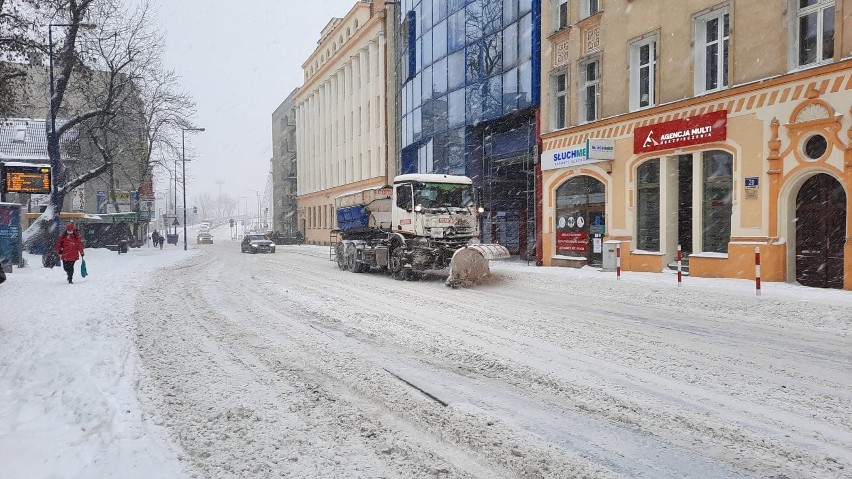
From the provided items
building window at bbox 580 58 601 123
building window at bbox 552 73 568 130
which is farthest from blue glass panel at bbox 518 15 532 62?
building window at bbox 580 58 601 123

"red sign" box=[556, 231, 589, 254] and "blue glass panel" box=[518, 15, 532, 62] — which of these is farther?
"blue glass panel" box=[518, 15, 532, 62]

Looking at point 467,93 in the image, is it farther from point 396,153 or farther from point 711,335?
point 711,335

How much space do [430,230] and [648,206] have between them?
7.11 metres

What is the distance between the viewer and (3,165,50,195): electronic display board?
19.0 metres

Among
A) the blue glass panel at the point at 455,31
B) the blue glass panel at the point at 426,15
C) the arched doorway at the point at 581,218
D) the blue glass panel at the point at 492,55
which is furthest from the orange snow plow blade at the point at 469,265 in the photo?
the blue glass panel at the point at 426,15

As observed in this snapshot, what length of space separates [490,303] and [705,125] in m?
8.83

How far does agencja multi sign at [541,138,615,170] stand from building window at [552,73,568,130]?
1.19 meters

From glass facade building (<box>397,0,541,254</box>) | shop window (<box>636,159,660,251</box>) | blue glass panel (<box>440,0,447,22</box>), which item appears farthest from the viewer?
blue glass panel (<box>440,0,447,22</box>)

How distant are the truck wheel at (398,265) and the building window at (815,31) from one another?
11.3 m

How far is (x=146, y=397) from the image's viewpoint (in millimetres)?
5129

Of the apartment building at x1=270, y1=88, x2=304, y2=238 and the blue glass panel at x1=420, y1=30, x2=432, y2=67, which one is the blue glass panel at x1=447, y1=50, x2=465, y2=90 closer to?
the blue glass panel at x1=420, y1=30, x2=432, y2=67

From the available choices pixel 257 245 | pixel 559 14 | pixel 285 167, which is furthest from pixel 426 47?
pixel 285 167

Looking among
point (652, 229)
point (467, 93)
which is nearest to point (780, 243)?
point (652, 229)

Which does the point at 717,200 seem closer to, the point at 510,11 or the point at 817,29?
the point at 817,29
